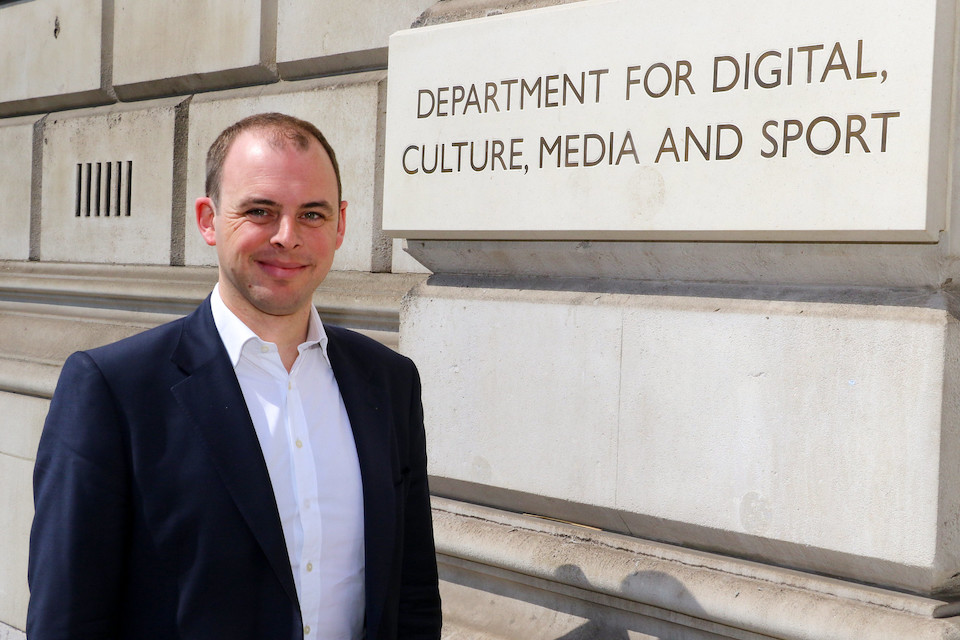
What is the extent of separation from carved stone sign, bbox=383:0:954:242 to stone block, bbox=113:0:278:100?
1366 mm

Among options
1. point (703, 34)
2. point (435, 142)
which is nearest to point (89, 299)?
point (435, 142)

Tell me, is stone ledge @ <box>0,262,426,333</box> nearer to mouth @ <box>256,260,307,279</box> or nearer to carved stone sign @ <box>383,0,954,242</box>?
carved stone sign @ <box>383,0,954,242</box>

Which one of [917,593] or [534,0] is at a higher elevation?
[534,0]

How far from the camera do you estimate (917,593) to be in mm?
2529

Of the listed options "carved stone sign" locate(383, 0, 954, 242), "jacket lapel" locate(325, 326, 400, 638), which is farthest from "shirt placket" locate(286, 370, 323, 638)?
"carved stone sign" locate(383, 0, 954, 242)

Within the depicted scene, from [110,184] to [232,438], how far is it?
13.1 ft

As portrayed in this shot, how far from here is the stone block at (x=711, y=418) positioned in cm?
250

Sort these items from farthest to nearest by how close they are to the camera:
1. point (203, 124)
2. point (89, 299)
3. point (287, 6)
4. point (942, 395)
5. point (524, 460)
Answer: point (89, 299), point (203, 124), point (287, 6), point (524, 460), point (942, 395)

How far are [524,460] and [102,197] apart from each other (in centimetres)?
328

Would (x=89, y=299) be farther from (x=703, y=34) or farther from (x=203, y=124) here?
(x=703, y=34)

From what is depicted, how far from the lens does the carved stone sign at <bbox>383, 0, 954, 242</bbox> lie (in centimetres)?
248

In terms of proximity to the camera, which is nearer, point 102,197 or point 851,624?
point 851,624

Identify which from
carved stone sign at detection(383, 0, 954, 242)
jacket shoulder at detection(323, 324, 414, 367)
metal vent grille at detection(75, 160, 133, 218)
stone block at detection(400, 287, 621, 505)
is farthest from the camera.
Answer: metal vent grille at detection(75, 160, 133, 218)

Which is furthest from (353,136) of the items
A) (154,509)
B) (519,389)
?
(154,509)
